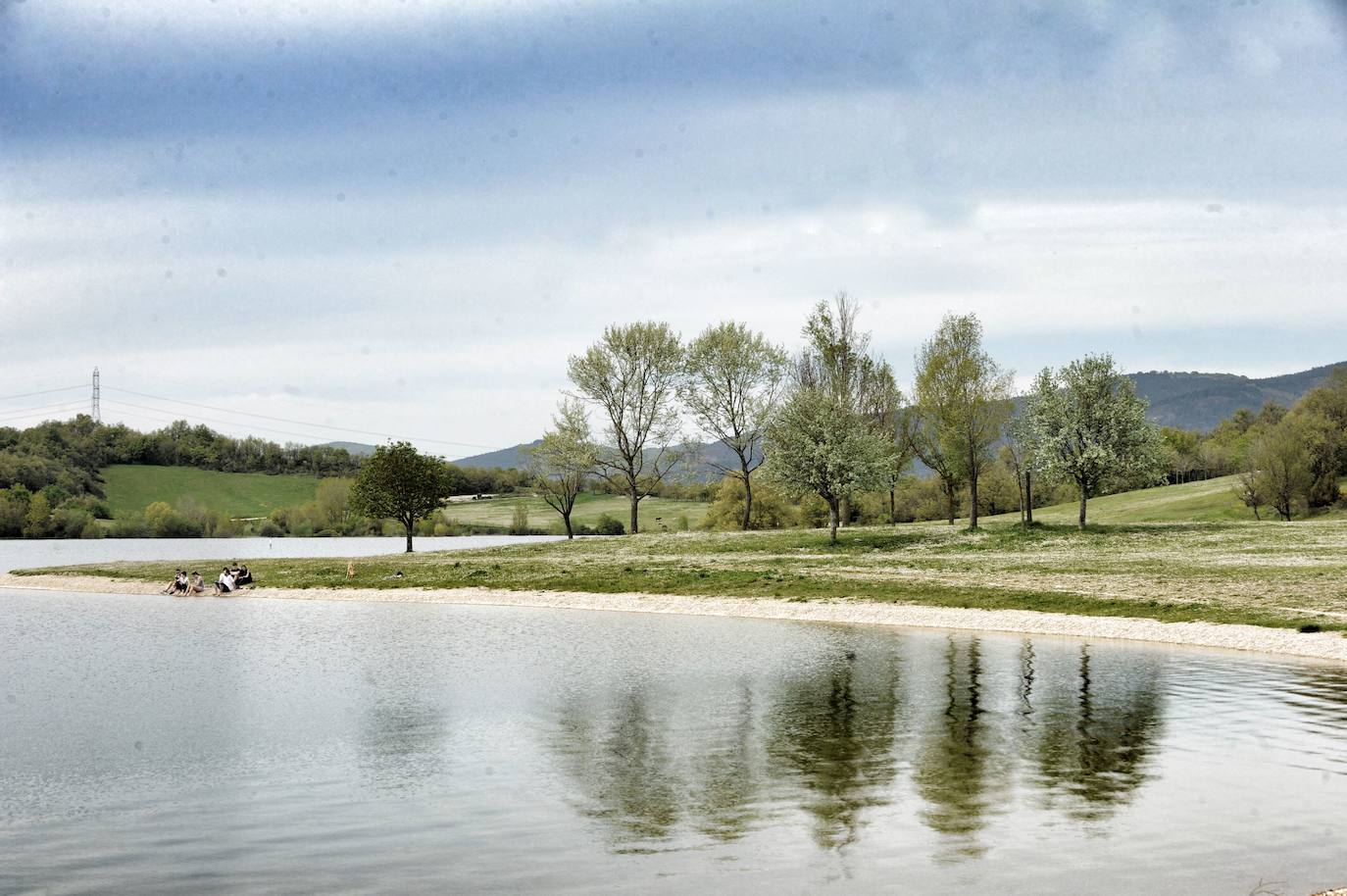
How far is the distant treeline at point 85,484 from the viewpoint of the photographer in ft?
495

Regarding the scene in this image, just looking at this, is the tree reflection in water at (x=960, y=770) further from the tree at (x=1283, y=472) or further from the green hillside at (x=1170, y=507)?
the tree at (x=1283, y=472)

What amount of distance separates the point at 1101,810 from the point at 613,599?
114ft

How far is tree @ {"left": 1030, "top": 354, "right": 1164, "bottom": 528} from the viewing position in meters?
71.3

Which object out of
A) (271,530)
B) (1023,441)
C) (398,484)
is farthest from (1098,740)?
(271,530)

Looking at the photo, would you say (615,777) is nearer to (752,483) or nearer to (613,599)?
(613,599)

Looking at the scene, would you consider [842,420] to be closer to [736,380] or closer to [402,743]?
[736,380]

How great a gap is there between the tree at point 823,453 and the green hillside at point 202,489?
134112 mm

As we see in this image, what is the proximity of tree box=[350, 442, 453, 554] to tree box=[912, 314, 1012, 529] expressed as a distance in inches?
1508

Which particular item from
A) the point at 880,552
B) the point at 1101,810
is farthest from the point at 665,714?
the point at 880,552

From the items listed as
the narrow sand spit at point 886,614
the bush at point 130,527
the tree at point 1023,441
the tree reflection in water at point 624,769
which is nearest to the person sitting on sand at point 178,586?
the narrow sand spit at point 886,614

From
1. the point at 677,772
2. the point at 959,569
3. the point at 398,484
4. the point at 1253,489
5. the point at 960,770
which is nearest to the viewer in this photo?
the point at 960,770

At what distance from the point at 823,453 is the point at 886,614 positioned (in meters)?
26.1

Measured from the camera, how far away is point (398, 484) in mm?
83625

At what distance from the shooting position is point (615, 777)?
54.9 ft
